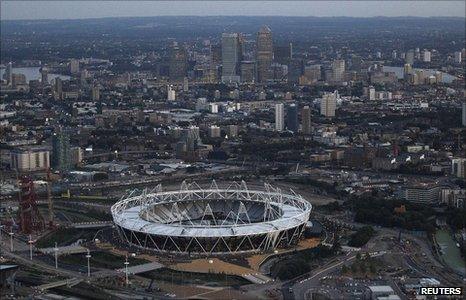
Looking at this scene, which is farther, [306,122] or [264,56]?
[264,56]

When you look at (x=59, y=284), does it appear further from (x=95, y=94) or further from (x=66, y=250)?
(x=95, y=94)

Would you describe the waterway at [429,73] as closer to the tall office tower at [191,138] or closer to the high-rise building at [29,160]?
the tall office tower at [191,138]

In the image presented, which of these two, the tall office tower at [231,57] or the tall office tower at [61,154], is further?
the tall office tower at [231,57]

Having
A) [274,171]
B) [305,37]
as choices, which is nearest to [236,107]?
[274,171]

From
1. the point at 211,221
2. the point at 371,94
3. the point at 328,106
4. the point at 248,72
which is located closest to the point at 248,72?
the point at 248,72

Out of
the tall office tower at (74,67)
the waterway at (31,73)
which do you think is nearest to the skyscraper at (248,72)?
Result: the waterway at (31,73)
